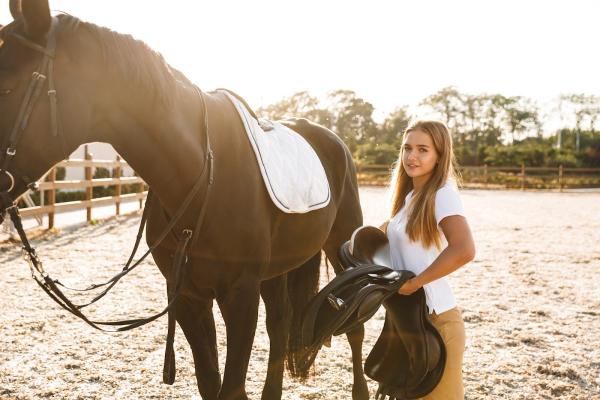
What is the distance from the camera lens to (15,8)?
1.56 m

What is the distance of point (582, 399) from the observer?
2.83m

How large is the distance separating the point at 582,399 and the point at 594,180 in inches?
1353

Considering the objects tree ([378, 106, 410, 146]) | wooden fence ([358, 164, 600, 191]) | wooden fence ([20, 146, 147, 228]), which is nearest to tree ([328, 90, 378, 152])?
tree ([378, 106, 410, 146])

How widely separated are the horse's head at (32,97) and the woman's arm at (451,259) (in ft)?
4.08

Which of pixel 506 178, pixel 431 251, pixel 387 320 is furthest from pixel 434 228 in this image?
pixel 506 178

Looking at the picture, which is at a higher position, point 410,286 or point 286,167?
point 286,167

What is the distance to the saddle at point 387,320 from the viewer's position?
152 cm

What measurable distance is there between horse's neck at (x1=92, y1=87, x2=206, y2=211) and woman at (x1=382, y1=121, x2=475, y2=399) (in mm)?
827

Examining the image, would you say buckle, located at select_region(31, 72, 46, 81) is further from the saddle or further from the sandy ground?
the sandy ground

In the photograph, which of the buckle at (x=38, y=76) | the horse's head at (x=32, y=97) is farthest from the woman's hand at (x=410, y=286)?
the buckle at (x=38, y=76)

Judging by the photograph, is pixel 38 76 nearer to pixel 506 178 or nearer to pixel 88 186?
pixel 88 186

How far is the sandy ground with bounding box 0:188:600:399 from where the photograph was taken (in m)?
2.95

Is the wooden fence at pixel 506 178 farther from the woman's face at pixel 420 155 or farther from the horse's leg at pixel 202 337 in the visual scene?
the woman's face at pixel 420 155

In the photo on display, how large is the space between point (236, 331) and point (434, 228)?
886mm
